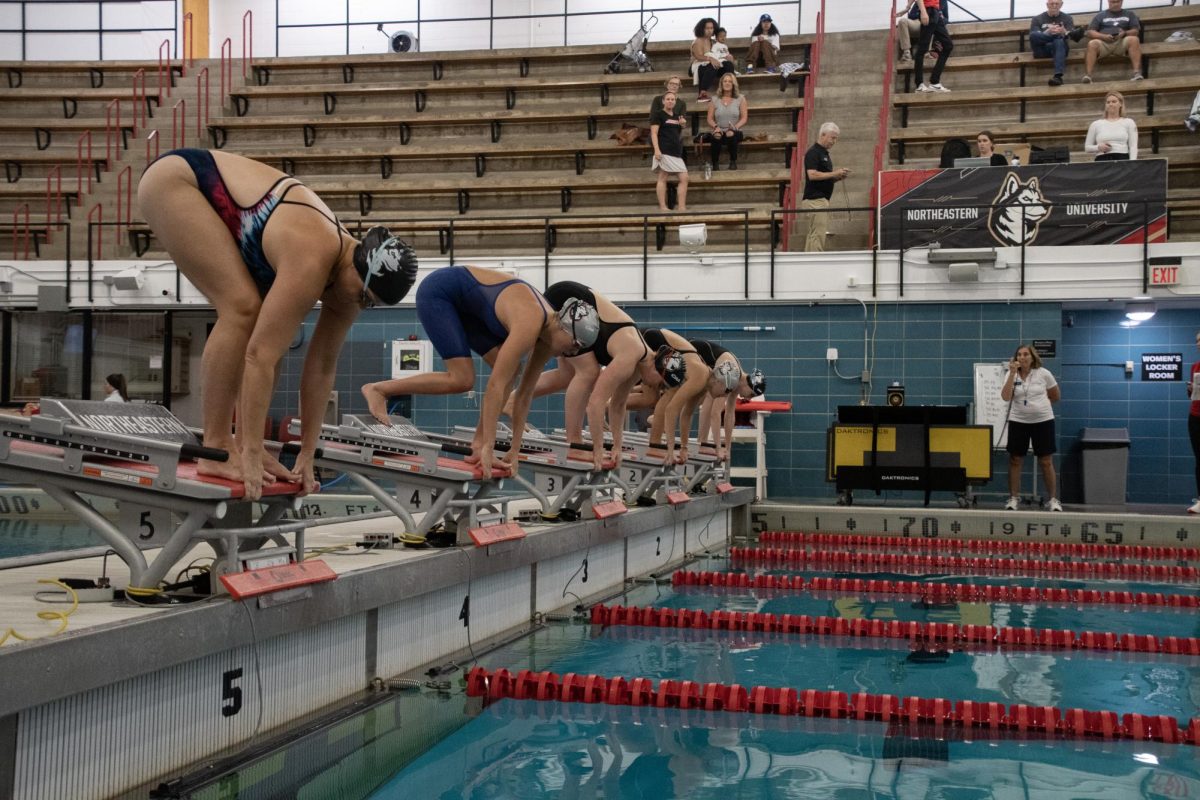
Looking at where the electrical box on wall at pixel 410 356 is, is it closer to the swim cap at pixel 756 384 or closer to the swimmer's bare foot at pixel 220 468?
the swim cap at pixel 756 384

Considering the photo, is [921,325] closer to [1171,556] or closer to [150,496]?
[1171,556]

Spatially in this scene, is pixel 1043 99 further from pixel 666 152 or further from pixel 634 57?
pixel 634 57

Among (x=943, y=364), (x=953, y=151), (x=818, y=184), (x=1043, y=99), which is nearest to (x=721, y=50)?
(x=818, y=184)

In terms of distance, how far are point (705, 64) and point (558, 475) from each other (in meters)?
10.6

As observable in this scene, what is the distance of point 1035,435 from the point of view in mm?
11273

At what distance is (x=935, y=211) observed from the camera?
12641 mm

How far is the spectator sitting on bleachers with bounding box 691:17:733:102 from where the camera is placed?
16.2 m

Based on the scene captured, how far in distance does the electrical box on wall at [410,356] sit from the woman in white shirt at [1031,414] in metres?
6.29

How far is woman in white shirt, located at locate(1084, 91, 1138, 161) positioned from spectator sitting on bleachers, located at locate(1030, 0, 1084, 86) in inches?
94.1

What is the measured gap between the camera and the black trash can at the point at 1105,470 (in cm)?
1212

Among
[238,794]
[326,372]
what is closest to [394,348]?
[326,372]

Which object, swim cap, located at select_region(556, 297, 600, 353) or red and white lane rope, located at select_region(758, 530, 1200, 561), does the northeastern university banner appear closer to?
red and white lane rope, located at select_region(758, 530, 1200, 561)

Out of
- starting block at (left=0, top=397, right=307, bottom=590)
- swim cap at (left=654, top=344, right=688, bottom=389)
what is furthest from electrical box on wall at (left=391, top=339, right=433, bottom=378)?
starting block at (left=0, top=397, right=307, bottom=590)

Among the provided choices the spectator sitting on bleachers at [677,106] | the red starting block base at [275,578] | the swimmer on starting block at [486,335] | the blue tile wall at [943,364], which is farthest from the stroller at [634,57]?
the red starting block base at [275,578]
